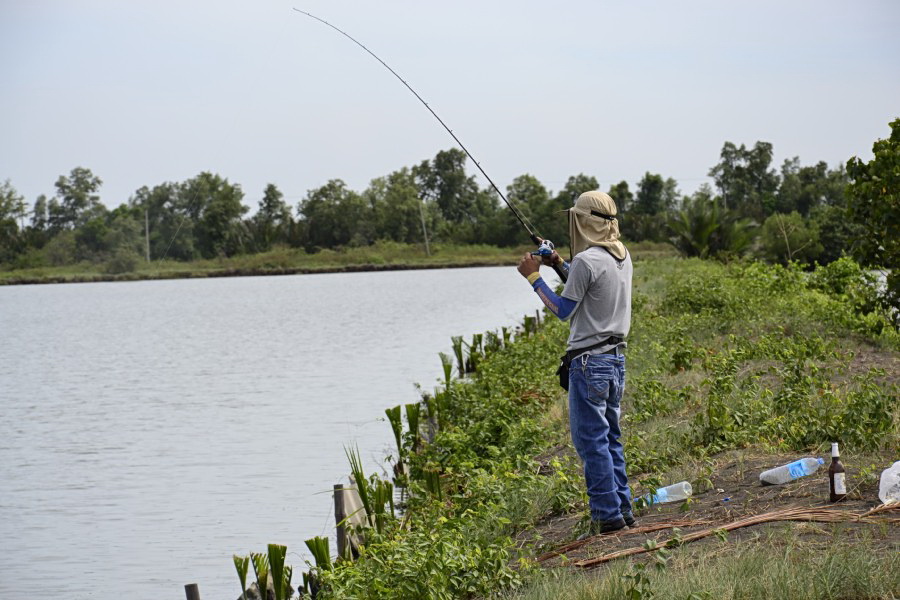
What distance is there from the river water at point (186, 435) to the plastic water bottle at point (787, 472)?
4.37m

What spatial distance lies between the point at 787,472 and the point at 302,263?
84.5m

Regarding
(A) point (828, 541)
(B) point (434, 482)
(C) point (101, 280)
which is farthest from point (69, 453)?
(C) point (101, 280)

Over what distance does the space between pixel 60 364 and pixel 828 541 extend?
83.3ft

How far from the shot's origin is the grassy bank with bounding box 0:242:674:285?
85312 millimetres

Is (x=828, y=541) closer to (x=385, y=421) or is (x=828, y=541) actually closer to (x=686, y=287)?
(x=385, y=421)

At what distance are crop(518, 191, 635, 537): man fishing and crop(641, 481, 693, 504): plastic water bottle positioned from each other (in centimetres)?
71

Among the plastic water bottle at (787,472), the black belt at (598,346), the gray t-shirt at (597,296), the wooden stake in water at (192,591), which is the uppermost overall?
the gray t-shirt at (597,296)

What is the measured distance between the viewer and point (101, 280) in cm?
8850

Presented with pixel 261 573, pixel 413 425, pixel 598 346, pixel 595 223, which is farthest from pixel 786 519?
pixel 413 425

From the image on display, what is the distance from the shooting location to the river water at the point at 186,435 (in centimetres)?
990

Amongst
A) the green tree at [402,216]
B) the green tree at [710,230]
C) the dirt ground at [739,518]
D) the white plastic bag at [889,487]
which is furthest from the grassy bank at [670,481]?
the green tree at [402,216]

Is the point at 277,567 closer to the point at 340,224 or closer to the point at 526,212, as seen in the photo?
the point at 526,212

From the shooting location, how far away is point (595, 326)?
534 cm

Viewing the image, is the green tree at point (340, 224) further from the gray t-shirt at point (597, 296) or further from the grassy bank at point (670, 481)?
Result: the gray t-shirt at point (597, 296)
